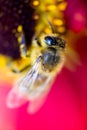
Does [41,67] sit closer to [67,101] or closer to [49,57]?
[49,57]

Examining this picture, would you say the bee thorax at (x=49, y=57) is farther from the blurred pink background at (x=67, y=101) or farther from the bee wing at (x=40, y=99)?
the blurred pink background at (x=67, y=101)

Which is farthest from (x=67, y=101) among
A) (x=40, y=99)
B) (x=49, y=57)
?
(x=49, y=57)

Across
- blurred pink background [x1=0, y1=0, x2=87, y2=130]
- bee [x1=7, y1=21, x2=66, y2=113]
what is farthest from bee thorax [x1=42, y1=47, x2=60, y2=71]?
blurred pink background [x1=0, y1=0, x2=87, y2=130]

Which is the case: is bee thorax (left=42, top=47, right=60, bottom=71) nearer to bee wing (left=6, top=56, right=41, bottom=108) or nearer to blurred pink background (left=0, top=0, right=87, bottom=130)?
bee wing (left=6, top=56, right=41, bottom=108)

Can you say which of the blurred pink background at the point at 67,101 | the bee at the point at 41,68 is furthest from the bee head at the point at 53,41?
the blurred pink background at the point at 67,101

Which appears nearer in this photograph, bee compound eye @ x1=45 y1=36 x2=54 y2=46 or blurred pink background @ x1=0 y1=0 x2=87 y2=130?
bee compound eye @ x1=45 y1=36 x2=54 y2=46
